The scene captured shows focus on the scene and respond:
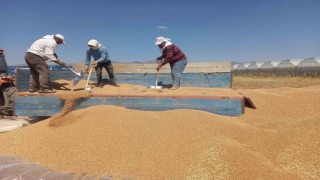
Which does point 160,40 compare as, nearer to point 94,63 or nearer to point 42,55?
point 94,63

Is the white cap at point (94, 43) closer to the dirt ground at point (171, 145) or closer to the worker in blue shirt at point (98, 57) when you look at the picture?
the worker in blue shirt at point (98, 57)

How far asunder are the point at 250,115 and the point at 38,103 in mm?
3815

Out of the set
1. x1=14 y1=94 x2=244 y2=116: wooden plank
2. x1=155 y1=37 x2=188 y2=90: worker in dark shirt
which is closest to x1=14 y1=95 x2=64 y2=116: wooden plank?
x1=14 y1=94 x2=244 y2=116: wooden plank

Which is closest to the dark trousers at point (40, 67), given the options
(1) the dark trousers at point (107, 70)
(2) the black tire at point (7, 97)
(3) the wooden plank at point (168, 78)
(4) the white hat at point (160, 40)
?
(2) the black tire at point (7, 97)

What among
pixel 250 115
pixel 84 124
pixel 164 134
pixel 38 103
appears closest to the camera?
pixel 164 134

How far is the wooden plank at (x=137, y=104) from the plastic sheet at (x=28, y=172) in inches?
78.7

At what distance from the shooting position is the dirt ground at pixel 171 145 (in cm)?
331

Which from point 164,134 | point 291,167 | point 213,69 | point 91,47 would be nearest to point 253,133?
point 291,167

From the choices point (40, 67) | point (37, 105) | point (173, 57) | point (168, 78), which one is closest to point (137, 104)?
point (37, 105)

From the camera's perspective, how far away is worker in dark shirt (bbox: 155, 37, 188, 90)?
7.02m

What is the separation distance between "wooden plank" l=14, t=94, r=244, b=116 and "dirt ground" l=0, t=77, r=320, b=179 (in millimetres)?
232

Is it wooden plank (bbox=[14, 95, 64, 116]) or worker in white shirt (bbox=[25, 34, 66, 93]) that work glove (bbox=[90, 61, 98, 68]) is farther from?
wooden plank (bbox=[14, 95, 64, 116])

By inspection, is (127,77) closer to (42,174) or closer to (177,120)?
(177,120)

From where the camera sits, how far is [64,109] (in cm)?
545
